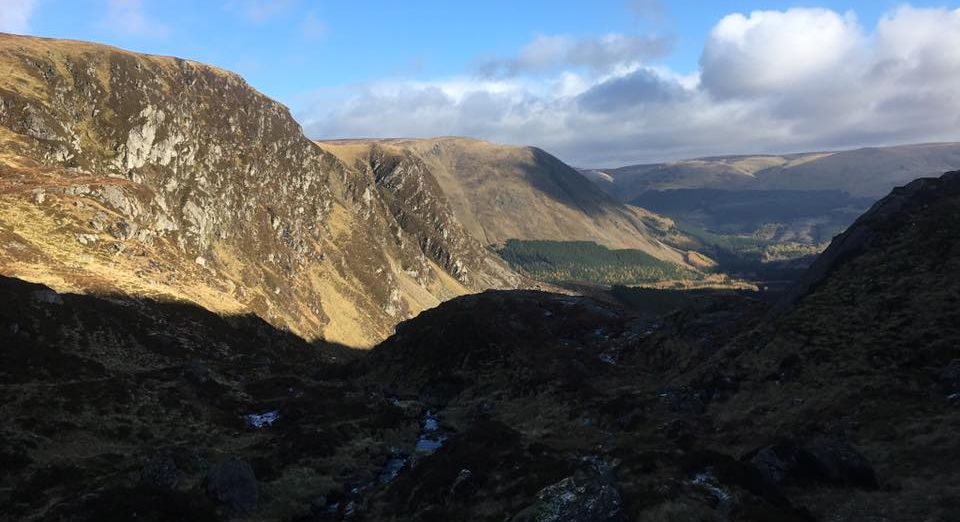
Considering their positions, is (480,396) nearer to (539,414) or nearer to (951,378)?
(539,414)

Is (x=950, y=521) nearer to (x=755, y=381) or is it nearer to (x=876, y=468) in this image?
(x=876, y=468)

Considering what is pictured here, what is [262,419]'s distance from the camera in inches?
2943

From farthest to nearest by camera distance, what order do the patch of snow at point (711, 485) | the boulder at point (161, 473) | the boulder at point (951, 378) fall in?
the boulder at point (951, 378) < the boulder at point (161, 473) < the patch of snow at point (711, 485)

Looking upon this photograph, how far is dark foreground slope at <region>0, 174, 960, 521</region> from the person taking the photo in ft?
120

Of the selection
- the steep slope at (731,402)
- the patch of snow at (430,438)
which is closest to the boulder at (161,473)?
the steep slope at (731,402)

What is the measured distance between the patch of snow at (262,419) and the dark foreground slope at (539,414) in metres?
0.80

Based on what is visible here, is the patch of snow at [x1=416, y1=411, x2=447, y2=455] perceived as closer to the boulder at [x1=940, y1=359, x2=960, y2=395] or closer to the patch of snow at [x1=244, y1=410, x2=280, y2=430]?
the patch of snow at [x1=244, y1=410, x2=280, y2=430]

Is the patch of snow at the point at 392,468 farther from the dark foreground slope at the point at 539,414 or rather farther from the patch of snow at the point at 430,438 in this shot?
the patch of snow at the point at 430,438

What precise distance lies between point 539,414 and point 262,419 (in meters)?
35.4

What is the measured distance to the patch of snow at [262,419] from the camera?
72562 mm

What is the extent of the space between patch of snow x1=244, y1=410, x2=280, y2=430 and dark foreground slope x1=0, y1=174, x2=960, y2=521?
2.62 ft

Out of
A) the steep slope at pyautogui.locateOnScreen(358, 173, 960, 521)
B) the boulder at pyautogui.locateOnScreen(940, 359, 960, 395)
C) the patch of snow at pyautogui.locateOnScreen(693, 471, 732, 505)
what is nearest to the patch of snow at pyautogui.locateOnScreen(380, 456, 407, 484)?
the steep slope at pyautogui.locateOnScreen(358, 173, 960, 521)

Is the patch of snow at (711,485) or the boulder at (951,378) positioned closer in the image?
the patch of snow at (711,485)

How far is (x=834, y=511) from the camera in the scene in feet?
108
